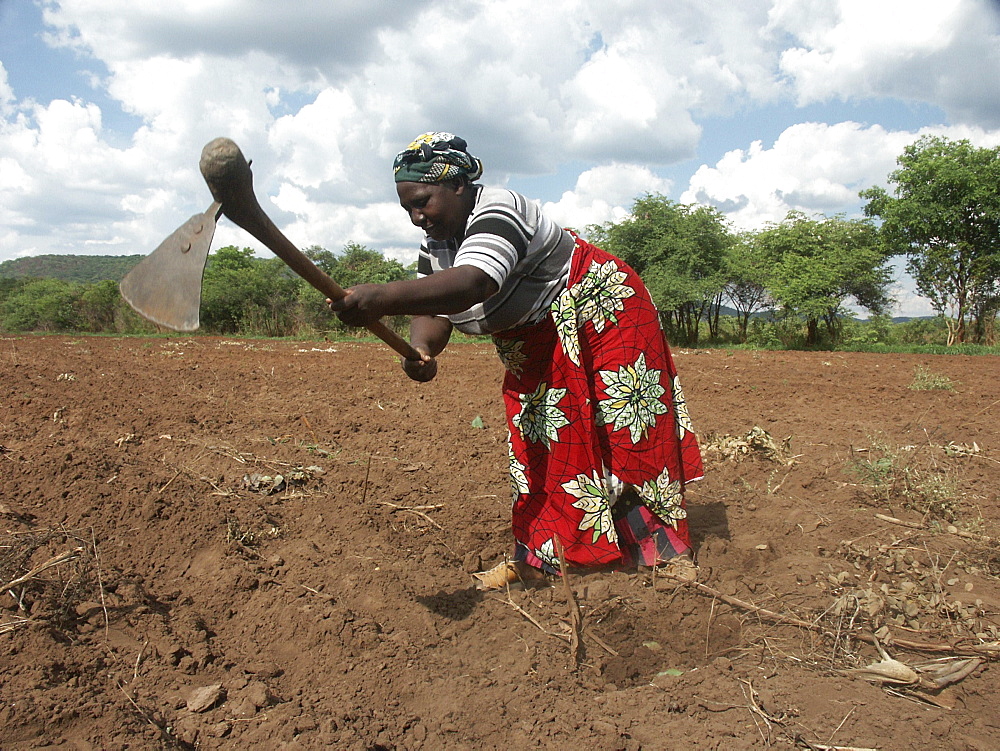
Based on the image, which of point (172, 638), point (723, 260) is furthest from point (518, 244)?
point (723, 260)

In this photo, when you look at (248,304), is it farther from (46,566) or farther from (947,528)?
(947,528)

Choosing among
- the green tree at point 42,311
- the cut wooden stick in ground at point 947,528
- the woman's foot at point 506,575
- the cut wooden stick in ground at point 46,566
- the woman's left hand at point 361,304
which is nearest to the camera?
the woman's left hand at point 361,304

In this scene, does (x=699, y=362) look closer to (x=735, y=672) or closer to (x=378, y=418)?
(x=378, y=418)

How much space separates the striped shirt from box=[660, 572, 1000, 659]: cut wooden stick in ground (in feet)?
3.75

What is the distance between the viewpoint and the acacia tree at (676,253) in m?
20.8

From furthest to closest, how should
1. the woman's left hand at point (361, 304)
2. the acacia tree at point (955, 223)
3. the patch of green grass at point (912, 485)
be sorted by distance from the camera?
the acacia tree at point (955, 223), the patch of green grass at point (912, 485), the woman's left hand at point (361, 304)

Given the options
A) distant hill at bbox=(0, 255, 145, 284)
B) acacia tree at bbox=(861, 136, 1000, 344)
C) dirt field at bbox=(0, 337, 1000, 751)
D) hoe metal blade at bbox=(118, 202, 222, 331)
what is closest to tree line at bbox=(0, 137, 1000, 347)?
acacia tree at bbox=(861, 136, 1000, 344)

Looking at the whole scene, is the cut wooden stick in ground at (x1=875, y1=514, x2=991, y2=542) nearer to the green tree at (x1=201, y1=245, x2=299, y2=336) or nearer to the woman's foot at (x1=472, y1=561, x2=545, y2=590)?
the woman's foot at (x1=472, y1=561, x2=545, y2=590)

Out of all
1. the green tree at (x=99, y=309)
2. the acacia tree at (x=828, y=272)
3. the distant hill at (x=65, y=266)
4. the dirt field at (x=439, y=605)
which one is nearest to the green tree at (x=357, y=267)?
the green tree at (x=99, y=309)

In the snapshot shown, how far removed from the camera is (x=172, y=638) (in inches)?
74.1

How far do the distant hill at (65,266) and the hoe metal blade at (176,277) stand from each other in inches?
3511

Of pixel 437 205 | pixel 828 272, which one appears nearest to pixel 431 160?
pixel 437 205

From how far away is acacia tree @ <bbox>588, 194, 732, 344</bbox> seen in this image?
68.2ft

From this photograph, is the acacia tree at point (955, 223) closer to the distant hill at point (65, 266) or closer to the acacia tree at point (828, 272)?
the acacia tree at point (828, 272)
